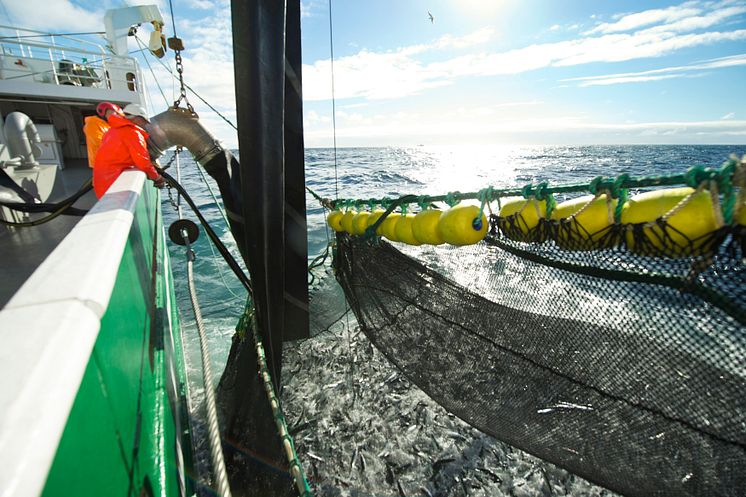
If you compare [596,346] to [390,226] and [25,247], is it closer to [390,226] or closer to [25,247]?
[390,226]

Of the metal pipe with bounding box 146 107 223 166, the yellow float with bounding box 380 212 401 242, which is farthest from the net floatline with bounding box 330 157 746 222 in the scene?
the metal pipe with bounding box 146 107 223 166

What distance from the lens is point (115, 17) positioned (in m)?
13.2

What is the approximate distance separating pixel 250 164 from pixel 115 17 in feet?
53.7

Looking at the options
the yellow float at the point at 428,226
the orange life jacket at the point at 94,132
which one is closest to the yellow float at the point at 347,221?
the yellow float at the point at 428,226

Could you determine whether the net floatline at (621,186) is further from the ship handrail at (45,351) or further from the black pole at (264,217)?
the ship handrail at (45,351)

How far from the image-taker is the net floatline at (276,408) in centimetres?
174

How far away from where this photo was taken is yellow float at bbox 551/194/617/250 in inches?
60.1

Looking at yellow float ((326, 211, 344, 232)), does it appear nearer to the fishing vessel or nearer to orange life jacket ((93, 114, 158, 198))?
the fishing vessel

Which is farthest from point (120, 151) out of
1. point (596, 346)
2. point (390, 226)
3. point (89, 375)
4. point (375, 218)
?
point (596, 346)

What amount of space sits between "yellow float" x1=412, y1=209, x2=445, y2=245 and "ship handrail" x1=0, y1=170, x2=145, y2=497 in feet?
5.51

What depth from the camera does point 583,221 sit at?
1596mm

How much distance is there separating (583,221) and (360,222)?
188 centimetres

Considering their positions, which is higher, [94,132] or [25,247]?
[94,132]

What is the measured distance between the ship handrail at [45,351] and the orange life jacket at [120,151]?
3.32 m
